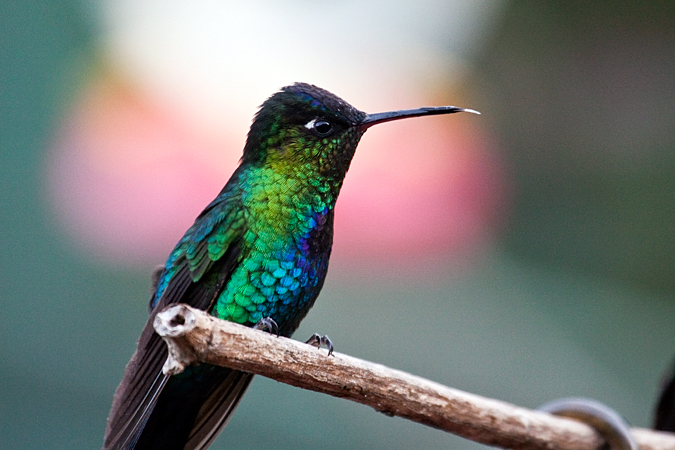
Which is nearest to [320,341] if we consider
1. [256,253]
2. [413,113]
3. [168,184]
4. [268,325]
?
[268,325]

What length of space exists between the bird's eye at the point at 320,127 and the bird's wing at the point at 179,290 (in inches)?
11.2

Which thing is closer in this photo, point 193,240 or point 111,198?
point 193,240

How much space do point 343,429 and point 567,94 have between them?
10.6ft

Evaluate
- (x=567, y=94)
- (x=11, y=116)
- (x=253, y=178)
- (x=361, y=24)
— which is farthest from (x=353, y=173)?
(x=567, y=94)

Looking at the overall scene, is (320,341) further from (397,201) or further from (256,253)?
(397,201)

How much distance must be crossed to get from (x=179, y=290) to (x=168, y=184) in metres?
1.78

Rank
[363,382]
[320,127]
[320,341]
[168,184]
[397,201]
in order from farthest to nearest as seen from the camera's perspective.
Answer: [397,201]
[168,184]
[320,127]
[320,341]
[363,382]

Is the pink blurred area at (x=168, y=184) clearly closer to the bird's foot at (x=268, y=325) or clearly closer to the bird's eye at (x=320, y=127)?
the bird's eye at (x=320, y=127)

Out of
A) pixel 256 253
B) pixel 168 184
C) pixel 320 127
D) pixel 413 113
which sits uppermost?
pixel 413 113

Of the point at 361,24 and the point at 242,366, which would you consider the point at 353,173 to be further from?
the point at 242,366

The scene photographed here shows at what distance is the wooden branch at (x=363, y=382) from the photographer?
1139 mm

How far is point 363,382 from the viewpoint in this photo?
1403 millimetres

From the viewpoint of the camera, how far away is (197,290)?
5.10ft

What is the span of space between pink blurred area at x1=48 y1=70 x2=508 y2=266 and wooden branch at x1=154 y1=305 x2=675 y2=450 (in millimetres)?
1918
